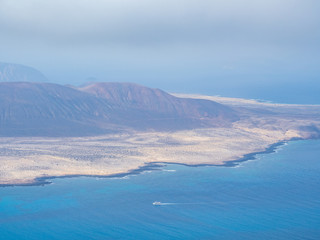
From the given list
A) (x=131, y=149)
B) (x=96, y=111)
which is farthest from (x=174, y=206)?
(x=96, y=111)

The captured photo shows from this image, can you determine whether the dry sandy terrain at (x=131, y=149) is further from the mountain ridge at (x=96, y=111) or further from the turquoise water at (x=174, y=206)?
the mountain ridge at (x=96, y=111)

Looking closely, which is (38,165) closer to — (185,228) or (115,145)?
(115,145)

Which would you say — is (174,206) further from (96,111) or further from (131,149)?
(96,111)

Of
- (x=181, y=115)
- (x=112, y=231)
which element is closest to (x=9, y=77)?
(x=181, y=115)

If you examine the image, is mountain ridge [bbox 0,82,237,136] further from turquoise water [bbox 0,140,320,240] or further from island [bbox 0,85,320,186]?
turquoise water [bbox 0,140,320,240]

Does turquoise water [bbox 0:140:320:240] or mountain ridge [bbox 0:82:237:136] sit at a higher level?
mountain ridge [bbox 0:82:237:136]

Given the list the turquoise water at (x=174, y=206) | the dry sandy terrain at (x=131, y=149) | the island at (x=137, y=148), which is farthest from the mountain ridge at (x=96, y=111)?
the turquoise water at (x=174, y=206)

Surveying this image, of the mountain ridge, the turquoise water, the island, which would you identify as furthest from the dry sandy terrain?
the mountain ridge
